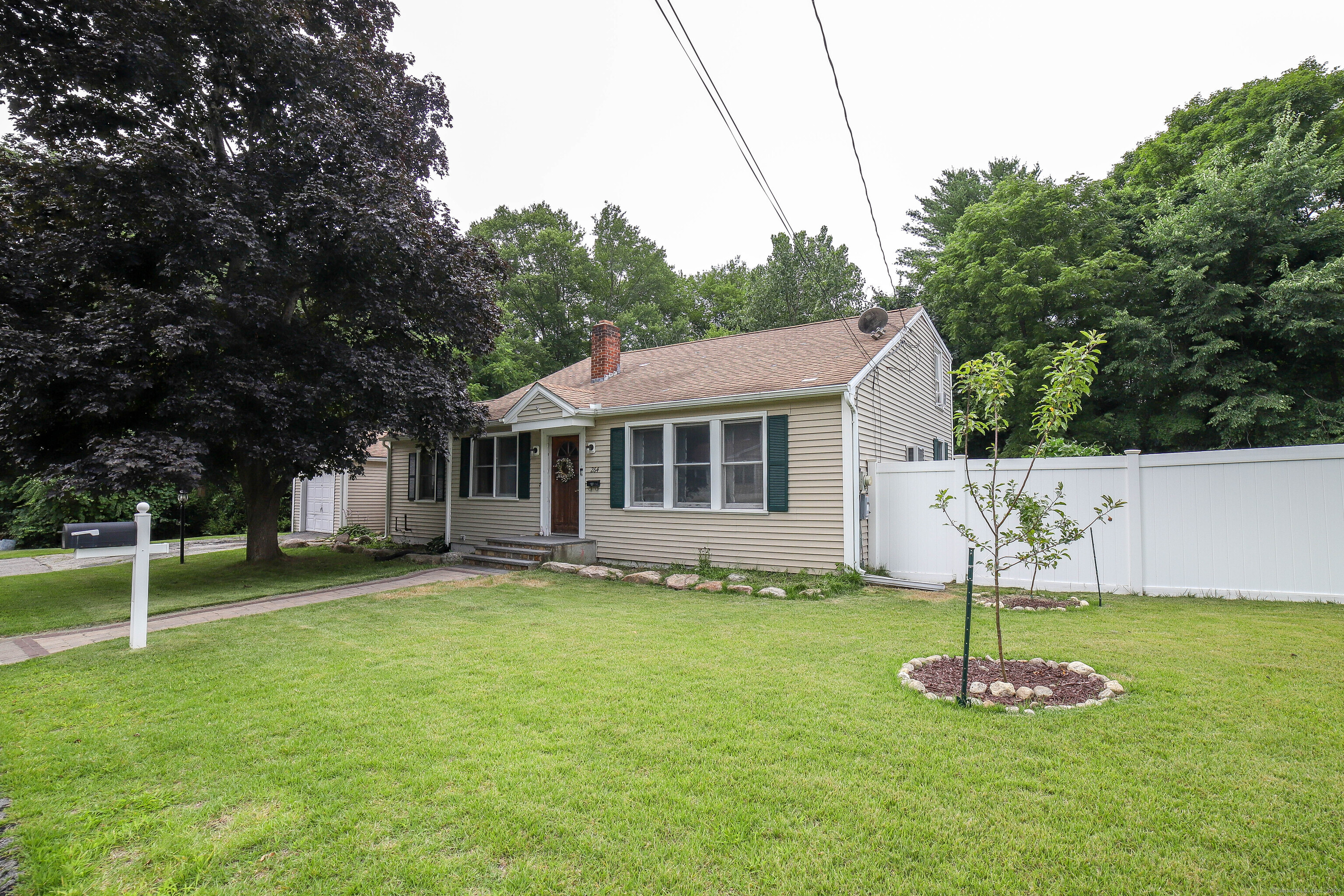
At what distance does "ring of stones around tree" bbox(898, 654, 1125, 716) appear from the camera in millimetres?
3723

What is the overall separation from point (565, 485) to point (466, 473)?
9.68 feet

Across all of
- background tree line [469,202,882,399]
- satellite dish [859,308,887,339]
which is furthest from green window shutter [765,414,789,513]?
background tree line [469,202,882,399]

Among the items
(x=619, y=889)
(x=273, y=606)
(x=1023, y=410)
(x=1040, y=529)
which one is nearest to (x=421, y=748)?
(x=619, y=889)

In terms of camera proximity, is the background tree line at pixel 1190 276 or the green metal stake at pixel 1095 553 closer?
the green metal stake at pixel 1095 553

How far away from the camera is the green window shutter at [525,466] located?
12047 mm

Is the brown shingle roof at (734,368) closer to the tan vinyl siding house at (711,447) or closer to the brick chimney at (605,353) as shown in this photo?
the tan vinyl siding house at (711,447)

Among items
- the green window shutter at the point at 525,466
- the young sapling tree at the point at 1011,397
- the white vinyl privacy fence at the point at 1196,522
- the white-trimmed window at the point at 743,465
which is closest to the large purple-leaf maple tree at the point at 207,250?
the green window shutter at the point at 525,466

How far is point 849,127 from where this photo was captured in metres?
6.14

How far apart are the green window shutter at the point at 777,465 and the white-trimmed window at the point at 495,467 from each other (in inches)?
222

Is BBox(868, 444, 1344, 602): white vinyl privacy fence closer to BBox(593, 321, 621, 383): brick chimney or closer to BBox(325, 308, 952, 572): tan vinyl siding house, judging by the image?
BBox(325, 308, 952, 572): tan vinyl siding house

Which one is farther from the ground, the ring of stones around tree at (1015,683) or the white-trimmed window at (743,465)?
the white-trimmed window at (743,465)

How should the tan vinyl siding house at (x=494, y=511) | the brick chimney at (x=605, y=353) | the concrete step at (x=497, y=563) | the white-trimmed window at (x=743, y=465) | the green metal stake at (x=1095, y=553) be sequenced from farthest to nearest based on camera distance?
1. the brick chimney at (x=605, y=353)
2. the tan vinyl siding house at (x=494, y=511)
3. the concrete step at (x=497, y=563)
4. the white-trimmed window at (x=743, y=465)
5. the green metal stake at (x=1095, y=553)

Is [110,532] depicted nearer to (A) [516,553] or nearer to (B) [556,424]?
(A) [516,553]

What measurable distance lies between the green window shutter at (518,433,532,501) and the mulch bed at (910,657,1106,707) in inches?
353
